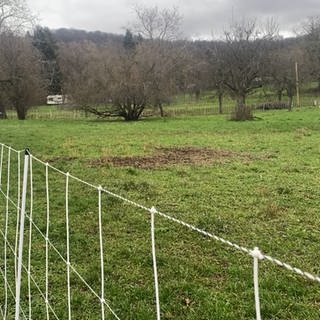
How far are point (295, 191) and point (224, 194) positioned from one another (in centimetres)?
132

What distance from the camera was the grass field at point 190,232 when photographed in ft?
14.6

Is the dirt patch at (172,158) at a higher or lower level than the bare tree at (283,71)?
lower

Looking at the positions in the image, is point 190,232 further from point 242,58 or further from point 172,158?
point 242,58

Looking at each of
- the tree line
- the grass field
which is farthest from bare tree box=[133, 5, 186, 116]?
the grass field

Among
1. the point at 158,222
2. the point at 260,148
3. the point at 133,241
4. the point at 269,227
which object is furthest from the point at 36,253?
the point at 260,148

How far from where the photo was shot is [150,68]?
36875mm

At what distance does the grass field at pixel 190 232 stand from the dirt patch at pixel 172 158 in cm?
3

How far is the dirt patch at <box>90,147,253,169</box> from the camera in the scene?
12117 mm

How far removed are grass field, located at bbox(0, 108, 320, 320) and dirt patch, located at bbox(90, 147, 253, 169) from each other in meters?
0.03

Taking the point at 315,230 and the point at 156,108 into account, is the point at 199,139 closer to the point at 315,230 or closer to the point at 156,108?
the point at 315,230

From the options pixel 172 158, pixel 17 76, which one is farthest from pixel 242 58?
pixel 172 158

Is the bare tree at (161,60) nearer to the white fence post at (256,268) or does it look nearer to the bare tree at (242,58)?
the bare tree at (242,58)

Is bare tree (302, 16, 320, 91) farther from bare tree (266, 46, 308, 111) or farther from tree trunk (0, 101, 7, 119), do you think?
tree trunk (0, 101, 7, 119)

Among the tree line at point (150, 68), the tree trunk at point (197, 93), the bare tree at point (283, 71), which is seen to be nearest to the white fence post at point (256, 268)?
the tree line at point (150, 68)
